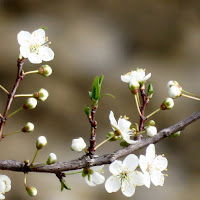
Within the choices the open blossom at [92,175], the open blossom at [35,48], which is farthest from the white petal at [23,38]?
the open blossom at [92,175]


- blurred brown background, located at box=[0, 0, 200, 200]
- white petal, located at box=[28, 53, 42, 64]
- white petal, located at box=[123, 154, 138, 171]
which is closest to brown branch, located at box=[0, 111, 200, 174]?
white petal, located at box=[123, 154, 138, 171]

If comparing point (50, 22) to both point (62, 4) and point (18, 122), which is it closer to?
point (62, 4)

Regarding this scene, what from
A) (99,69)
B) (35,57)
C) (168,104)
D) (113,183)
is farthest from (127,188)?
(99,69)

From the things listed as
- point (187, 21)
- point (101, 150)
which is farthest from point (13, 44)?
point (187, 21)

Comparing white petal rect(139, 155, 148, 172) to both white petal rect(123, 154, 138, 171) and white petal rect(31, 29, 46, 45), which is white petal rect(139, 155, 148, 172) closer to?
white petal rect(123, 154, 138, 171)

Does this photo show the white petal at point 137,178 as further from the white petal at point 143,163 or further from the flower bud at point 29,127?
the flower bud at point 29,127

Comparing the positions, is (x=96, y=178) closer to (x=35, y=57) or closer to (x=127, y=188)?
(x=127, y=188)

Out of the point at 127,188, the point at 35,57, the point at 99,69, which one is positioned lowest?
the point at 127,188
